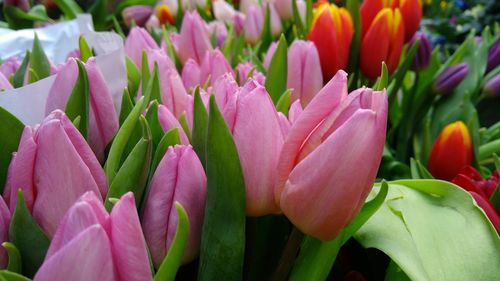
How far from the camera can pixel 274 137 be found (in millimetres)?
344

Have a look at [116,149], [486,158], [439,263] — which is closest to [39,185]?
[116,149]

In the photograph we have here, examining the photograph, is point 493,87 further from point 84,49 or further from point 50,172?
point 50,172

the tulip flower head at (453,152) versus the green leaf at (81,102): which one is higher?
the green leaf at (81,102)

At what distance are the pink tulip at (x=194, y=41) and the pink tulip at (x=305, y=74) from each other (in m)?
0.17

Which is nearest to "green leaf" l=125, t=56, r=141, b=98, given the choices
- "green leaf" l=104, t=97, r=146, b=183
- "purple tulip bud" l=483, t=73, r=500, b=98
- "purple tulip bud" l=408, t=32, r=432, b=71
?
"green leaf" l=104, t=97, r=146, b=183

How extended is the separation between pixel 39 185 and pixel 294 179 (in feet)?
0.44

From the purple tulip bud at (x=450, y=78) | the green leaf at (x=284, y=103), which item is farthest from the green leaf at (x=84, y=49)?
the purple tulip bud at (x=450, y=78)

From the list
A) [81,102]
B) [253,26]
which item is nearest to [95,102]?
[81,102]

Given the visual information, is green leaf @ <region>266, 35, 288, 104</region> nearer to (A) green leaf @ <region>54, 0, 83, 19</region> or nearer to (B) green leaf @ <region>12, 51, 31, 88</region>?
(B) green leaf @ <region>12, 51, 31, 88</region>

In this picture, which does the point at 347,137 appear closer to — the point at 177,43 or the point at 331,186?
the point at 331,186

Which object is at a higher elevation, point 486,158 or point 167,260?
point 167,260

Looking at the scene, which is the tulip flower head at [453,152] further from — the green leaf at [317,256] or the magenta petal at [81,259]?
the magenta petal at [81,259]

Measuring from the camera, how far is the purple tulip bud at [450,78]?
0.91 metres

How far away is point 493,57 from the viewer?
991 mm
